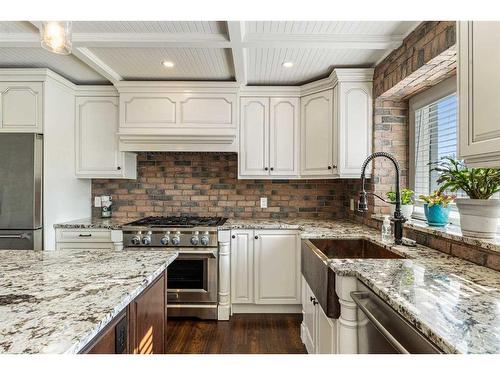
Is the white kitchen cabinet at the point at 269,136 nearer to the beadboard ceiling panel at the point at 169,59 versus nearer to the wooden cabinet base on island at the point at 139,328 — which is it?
the beadboard ceiling panel at the point at 169,59

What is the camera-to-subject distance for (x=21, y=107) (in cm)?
263

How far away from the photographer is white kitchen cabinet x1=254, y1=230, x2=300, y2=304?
277 cm

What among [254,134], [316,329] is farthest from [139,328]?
[254,134]

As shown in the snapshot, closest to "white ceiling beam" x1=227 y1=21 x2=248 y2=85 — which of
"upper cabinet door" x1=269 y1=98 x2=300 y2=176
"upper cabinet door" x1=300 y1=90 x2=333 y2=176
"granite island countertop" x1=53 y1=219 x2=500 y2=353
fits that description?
"upper cabinet door" x1=269 y1=98 x2=300 y2=176

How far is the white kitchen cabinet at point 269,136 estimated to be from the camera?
120 inches

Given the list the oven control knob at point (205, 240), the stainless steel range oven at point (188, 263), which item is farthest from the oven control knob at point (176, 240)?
the oven control knob at point (205, 240)

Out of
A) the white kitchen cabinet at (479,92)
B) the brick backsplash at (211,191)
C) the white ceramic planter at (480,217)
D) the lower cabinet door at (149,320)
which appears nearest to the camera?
the white kitchen cabinet at (479,92)

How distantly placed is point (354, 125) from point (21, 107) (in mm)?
2978

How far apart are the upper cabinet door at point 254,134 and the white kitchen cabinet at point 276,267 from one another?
0.69m

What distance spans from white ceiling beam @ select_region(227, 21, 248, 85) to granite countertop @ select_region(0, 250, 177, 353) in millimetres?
1466

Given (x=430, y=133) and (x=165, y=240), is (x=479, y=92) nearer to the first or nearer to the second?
(x=430, y=133)

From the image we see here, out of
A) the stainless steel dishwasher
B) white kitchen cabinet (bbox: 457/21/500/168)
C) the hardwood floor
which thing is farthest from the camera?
the hardwood floor

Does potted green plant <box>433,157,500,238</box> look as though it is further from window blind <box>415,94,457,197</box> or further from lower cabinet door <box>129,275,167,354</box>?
lower cabinet door <box>129,275,167,354</box>
